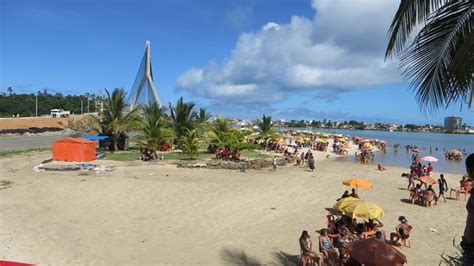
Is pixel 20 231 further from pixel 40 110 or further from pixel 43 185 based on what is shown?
pixel 40 110

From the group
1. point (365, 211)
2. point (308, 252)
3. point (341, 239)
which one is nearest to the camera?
point (308, 252)

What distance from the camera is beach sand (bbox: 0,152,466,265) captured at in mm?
9078

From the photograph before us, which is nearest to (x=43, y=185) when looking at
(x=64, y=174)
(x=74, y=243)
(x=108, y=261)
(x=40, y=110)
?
(x=64, y=174)

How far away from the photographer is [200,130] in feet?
102

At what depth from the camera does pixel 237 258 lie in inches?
350

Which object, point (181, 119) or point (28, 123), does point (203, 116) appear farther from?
point (28, 123)

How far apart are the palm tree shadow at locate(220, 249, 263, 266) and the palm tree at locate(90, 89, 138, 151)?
71.4 ft

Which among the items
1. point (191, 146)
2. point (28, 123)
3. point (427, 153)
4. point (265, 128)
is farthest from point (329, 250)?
point (28, 123)

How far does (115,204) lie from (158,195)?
6.10ft

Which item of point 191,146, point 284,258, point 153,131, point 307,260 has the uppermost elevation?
point 153,131

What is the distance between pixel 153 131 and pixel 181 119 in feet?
19.6

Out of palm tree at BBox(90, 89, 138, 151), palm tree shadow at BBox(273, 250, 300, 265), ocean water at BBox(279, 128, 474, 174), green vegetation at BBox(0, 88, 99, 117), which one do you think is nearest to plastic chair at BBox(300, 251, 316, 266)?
palm tree shadow at BBox(273, 250, 300, 265)

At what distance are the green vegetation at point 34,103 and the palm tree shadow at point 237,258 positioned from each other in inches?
3504

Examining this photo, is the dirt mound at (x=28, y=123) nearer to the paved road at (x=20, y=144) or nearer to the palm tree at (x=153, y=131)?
the paved road at (x=20, y=144)
